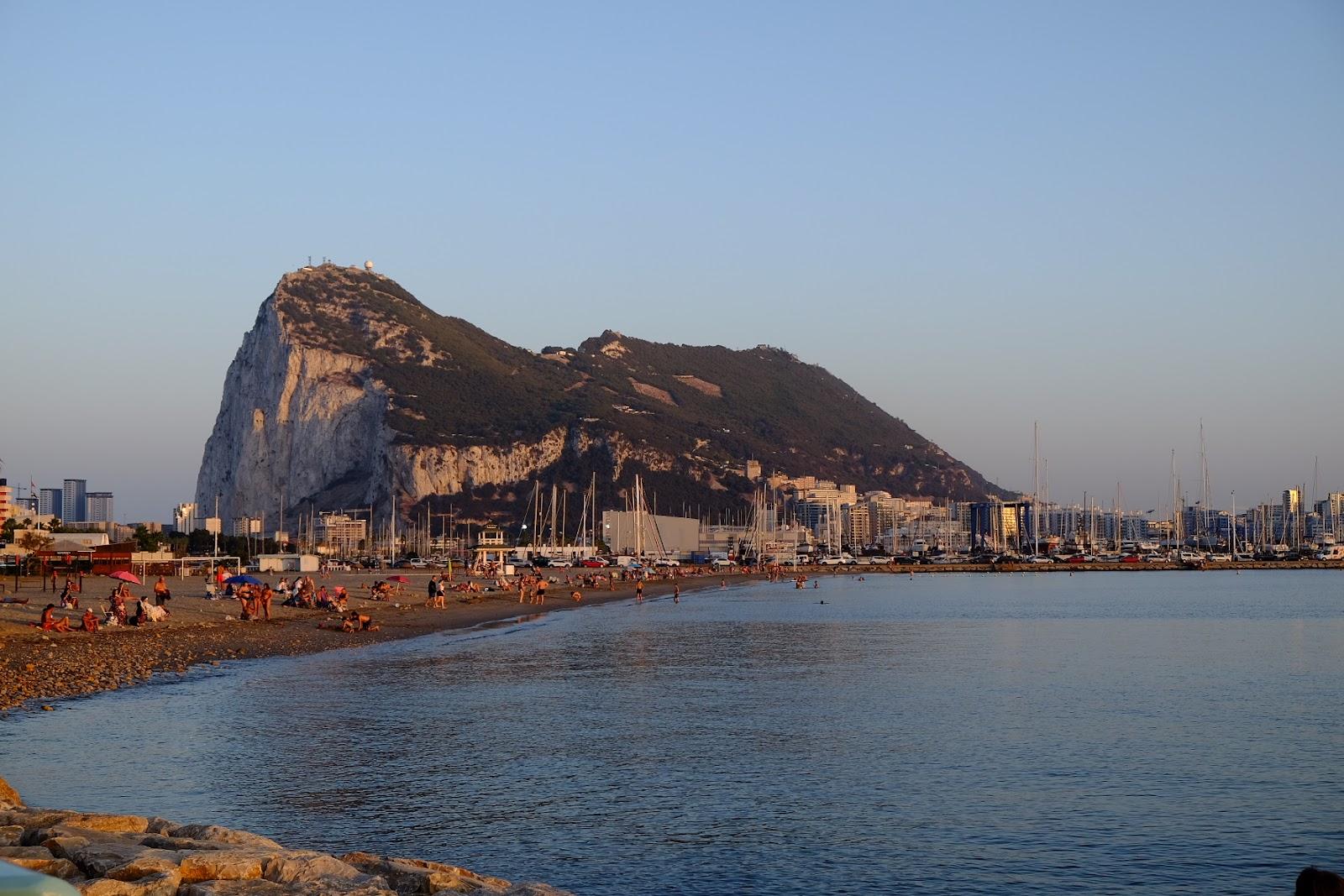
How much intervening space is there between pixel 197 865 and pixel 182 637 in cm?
2993

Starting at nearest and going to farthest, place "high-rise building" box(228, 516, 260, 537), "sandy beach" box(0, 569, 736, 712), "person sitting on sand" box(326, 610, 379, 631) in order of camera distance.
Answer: "sandy beach" box(0, 569, 736, 712) < "person sitting on sand" box(326, 610, 379, 631) < "high-rise building" box(228, 516, 260, 537)

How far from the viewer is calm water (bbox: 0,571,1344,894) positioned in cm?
1404

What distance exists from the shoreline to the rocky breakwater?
12.4 meters

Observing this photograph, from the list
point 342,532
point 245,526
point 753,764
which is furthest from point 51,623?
point 245,526

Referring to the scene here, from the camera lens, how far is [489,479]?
19275 cm

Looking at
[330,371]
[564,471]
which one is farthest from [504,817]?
[564,471]

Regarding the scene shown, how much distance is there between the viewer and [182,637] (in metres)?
38.1

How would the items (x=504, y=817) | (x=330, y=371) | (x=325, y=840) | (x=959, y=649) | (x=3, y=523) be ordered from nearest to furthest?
(x=325, y=840) → (x=504, y=817) → (x=959, y=649) → (x=3, y=523) → (x=330, y=371)

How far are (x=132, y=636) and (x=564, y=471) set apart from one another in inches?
6388

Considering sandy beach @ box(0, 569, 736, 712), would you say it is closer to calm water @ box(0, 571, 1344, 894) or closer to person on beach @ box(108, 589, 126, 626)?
person on beach @ box(108, 589, 126, 626)

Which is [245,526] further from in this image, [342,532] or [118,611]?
[118,611]

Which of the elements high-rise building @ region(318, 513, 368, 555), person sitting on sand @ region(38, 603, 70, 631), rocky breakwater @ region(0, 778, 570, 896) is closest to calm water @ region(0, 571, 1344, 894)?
rocky breakwater @ region(0, 778, 570, 896)

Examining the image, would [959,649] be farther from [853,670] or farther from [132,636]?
[132,636]

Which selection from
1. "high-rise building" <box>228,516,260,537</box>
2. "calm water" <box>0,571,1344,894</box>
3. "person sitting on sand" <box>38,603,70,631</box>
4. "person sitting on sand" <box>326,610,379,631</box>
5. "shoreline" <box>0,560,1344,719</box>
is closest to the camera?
"calm water" <box>0,571,1344,894</box>
